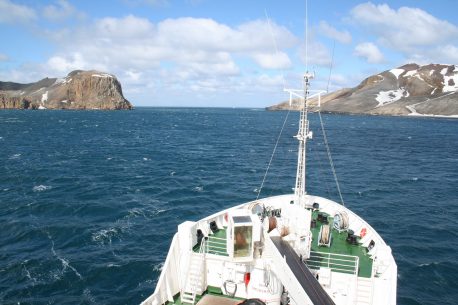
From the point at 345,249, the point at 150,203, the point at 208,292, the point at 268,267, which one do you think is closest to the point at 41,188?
the point at 150,203

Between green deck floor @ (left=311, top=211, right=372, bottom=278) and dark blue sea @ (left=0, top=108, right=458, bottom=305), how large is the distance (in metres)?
8.44

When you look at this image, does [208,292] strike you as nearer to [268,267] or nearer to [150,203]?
[268,267]

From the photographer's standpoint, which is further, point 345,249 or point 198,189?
point 198,189

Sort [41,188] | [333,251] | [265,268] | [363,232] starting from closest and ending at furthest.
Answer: [265,268]
[333,251]
[363,232]
[41,188]

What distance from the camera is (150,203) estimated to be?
51.4 metres

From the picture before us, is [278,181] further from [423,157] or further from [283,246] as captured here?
[423,157]

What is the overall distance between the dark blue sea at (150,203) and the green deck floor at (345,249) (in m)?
8.44

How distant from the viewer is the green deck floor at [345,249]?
23.6m

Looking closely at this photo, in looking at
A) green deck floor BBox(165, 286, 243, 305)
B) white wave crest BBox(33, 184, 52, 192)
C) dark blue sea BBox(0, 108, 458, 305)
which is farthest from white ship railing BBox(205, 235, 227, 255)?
white wave crest BBox(33, 184, 52, 192)

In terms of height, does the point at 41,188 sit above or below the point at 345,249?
below

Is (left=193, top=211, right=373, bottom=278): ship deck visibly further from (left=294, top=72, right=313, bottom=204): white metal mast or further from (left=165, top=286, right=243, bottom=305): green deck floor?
(left=294, top=72, right=313, bottom=204): white metal mast

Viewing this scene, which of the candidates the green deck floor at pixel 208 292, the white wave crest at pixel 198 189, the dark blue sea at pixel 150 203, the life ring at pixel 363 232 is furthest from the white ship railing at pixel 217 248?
the white wave crest at pixel 198 189

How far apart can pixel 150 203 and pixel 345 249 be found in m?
32.2

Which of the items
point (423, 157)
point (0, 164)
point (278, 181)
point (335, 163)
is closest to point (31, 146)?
point (0, 164)
